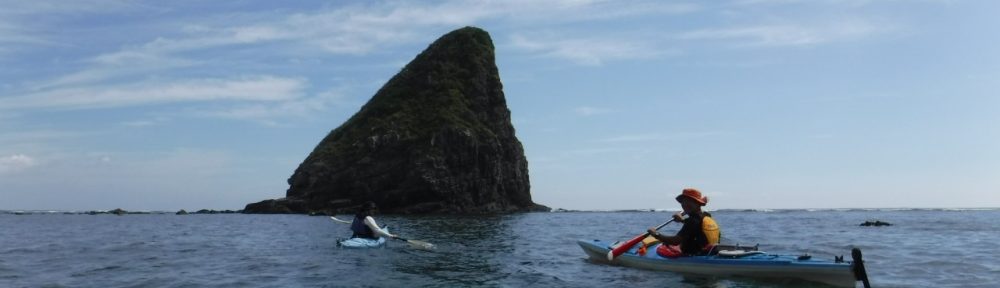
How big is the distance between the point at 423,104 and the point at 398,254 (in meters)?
93.0

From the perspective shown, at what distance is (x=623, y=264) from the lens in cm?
2130

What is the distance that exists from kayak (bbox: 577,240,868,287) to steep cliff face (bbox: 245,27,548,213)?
7208cm

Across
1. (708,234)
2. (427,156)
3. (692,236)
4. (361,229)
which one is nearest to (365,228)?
(361,229)

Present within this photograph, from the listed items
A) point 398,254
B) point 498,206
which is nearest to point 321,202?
point 498,206

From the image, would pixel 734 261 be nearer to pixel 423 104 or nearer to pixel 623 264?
pixel 623 264

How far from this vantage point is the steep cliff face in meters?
94.2

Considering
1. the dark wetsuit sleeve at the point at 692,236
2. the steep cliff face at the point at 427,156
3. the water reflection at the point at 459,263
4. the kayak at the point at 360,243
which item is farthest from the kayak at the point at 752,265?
the steep cliff face at the point at 427,156

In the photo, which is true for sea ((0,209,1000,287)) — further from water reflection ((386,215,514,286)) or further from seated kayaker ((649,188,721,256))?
seated kayaker ((649,188,721,256))

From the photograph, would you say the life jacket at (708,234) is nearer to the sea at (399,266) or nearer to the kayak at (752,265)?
the kayak at (752,265)

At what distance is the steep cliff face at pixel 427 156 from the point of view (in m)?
94.2

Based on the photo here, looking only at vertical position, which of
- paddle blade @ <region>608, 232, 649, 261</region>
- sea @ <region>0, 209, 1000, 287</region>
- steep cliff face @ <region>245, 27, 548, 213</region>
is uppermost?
steep cliff face @ <region>245, 27, 548, 213</region>

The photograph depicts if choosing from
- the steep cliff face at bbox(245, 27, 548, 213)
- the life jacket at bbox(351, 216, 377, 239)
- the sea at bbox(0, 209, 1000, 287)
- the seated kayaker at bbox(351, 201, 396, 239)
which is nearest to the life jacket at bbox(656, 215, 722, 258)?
the sea at bbox(0, 209, 1000, 287)

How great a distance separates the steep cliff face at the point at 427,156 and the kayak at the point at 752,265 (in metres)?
72.1

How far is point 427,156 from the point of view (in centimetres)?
9612
